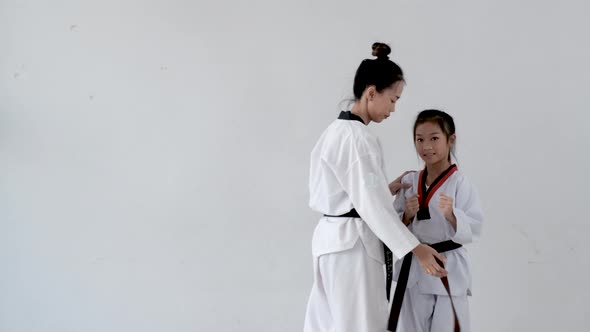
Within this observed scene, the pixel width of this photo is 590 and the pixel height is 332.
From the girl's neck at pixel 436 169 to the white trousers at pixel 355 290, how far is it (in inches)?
17.0

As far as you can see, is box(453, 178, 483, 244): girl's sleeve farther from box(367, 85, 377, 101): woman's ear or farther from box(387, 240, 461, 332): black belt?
box(367, 85, 377, 101): woman's ear

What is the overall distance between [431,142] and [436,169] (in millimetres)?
123

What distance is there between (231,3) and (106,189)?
3.43 ft

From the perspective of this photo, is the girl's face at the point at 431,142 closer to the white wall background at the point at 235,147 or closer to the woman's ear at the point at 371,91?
the woman's ear at the point at 371,91

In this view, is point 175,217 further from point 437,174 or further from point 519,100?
point 519,100

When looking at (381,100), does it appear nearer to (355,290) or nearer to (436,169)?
(436,169)

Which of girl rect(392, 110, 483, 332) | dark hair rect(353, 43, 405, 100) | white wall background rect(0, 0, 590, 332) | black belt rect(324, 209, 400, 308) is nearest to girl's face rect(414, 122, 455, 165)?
girl rect(392, 110, 483, 332)

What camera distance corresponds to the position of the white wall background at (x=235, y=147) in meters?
2.75

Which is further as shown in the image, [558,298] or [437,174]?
[558,298]

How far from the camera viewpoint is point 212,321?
2.92m

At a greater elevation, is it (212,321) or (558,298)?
(558,298)

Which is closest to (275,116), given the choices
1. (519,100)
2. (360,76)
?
(360,76)

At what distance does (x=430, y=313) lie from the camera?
2.21 meters

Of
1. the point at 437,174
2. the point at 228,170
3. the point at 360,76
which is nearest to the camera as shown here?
the point at 360,76
